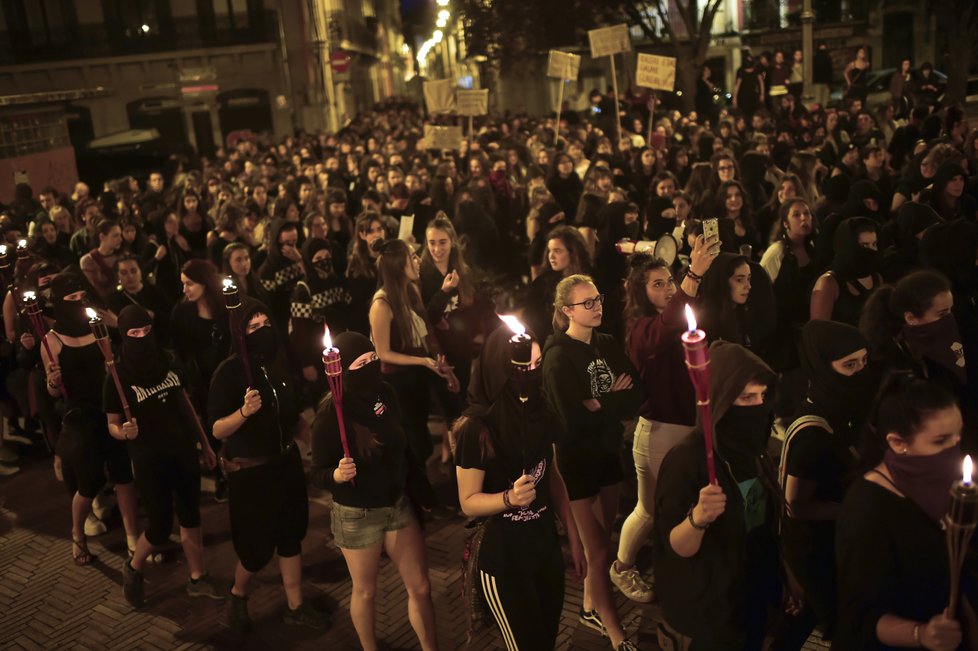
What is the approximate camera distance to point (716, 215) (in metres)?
8.59

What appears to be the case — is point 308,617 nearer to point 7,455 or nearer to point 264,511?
point 264,511

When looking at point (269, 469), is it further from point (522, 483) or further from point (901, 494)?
point (901, 494)

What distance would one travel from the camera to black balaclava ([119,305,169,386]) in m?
5.45

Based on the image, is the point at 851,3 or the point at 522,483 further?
the point at 851,3

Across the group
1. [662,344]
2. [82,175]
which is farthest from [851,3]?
[662,344]

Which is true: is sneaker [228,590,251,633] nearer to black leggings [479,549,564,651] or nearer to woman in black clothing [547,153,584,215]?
black leggings [479,549,564,651]

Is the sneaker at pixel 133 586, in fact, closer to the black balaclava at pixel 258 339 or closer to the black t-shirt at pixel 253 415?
the black t-shirt at pixel 253 415

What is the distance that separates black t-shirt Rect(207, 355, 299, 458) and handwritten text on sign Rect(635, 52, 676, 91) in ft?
34.5

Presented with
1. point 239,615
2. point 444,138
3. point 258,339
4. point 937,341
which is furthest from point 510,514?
point 444,138

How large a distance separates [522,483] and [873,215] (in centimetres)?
588

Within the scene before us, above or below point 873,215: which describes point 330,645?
below

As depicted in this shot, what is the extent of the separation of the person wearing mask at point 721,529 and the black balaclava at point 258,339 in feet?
8.38

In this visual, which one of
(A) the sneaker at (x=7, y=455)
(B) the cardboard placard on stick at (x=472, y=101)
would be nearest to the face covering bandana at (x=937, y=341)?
(A) the sneaker at (x=7, y=455)

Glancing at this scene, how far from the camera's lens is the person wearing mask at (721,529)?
3.39 m
